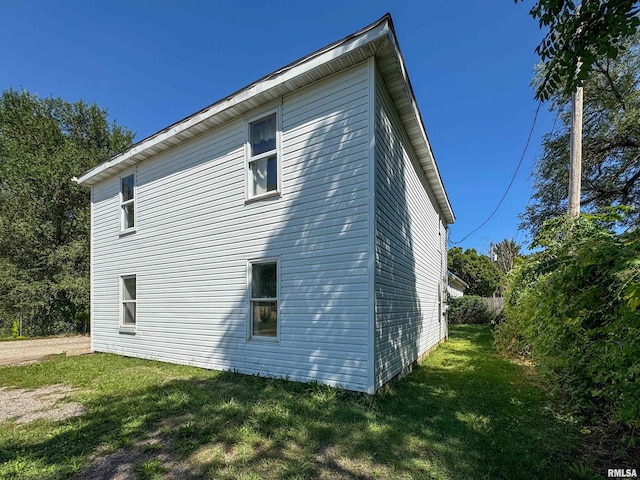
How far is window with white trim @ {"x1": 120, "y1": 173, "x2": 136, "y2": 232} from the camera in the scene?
8799mm

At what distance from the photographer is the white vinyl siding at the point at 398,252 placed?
5047 mm

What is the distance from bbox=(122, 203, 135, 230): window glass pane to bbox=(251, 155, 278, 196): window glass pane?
4702 mm

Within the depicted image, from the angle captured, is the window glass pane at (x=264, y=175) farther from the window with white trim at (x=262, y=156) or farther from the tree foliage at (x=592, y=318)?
the tree foliage at (x=592, y=318)

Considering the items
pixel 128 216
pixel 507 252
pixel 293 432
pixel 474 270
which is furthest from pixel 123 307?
pixel 474 270

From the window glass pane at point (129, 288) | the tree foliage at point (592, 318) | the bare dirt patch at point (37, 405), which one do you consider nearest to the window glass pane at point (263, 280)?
the bare dirt patch at point (37, 405)

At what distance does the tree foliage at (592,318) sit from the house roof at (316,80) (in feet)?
11.2

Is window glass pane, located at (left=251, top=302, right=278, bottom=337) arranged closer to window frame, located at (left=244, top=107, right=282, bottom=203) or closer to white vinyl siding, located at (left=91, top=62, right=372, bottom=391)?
white vinyl siding, located at (left=91, top=62, right=372, bottom=391)

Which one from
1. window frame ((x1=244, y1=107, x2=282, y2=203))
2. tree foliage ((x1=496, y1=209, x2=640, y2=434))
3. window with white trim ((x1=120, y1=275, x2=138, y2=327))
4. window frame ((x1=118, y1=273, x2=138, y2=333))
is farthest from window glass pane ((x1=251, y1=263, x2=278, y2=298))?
window with white trim ((x1=120, y1=275, x2=138, y2=327))

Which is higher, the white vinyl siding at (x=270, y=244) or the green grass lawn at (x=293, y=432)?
the white vinyl siding at (x=270, y=244)

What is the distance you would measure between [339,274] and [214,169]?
12.5 ft

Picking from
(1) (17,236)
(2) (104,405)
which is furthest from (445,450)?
(1) (17,236)

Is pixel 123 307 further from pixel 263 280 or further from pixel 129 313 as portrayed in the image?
pixel 263 280

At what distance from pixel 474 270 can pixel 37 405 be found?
112ft

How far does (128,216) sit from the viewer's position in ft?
29.3
